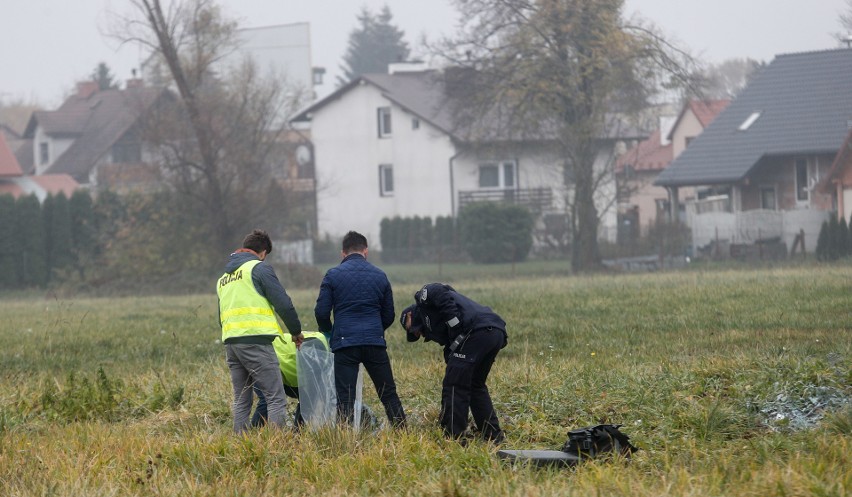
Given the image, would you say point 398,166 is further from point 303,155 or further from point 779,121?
point 779,121

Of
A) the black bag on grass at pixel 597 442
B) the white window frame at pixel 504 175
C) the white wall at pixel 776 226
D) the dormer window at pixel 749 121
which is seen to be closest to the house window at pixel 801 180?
the dormer window at pixel 749 121

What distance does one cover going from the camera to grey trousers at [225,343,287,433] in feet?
29.0

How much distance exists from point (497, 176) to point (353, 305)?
159 ft

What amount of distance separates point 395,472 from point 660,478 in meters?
1.70

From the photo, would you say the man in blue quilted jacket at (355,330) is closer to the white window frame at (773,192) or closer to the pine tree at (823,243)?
the pine tree at (823,243)

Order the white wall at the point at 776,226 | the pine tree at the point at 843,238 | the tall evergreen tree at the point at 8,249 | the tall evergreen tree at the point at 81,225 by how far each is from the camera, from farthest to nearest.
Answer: the tall evergreen tree at the point at 81,225 < the tall evergreen tree at the point at 8,249 < the white wall at the point at 776,226 < the pine tree at the point at 843,238

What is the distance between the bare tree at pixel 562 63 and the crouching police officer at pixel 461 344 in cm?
2902

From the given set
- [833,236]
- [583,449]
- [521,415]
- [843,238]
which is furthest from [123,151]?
[583,449]

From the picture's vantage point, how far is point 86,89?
77875 millimetres

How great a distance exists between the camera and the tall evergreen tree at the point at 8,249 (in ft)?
138

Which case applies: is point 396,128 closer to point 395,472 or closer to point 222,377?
point 222,377

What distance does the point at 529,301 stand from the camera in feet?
64.0

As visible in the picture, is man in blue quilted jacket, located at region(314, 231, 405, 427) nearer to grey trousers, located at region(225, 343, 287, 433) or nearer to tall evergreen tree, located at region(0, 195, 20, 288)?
grey trousers, located at region(225, 343, 287, 433)

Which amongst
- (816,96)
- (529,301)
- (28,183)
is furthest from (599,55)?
(28,183)
